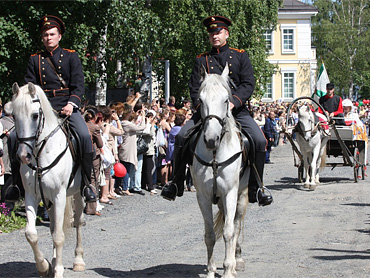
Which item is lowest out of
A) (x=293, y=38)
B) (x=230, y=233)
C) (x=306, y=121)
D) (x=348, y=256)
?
(x=348, y=256)

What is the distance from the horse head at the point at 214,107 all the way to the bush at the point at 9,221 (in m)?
5.77

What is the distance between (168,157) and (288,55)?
5159cm

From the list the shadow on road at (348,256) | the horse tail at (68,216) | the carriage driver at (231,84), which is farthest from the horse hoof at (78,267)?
the shadow on road at (348,256)

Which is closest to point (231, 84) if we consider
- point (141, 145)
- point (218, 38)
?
point (218, 38)

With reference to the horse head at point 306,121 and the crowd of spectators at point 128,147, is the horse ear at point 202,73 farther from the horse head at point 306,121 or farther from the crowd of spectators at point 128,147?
the horse head at point 306,121

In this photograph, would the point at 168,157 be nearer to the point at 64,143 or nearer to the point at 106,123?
the point at 106,123

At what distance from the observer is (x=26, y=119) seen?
783cm

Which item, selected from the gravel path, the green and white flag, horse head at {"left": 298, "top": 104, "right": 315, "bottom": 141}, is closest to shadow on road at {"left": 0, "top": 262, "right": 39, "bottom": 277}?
the gravel path

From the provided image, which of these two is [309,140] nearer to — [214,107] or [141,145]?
[141,145]

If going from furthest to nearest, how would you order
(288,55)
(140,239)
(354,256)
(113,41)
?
1. (288,55)
2. (113,41)
3. (140,239)
4. (354,256)

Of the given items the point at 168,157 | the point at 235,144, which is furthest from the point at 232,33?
the point at 235,144

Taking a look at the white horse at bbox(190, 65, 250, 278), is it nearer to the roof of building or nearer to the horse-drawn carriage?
the horse-drawn carriage

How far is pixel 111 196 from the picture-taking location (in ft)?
54.5

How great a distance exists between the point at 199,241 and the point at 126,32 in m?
13.2
